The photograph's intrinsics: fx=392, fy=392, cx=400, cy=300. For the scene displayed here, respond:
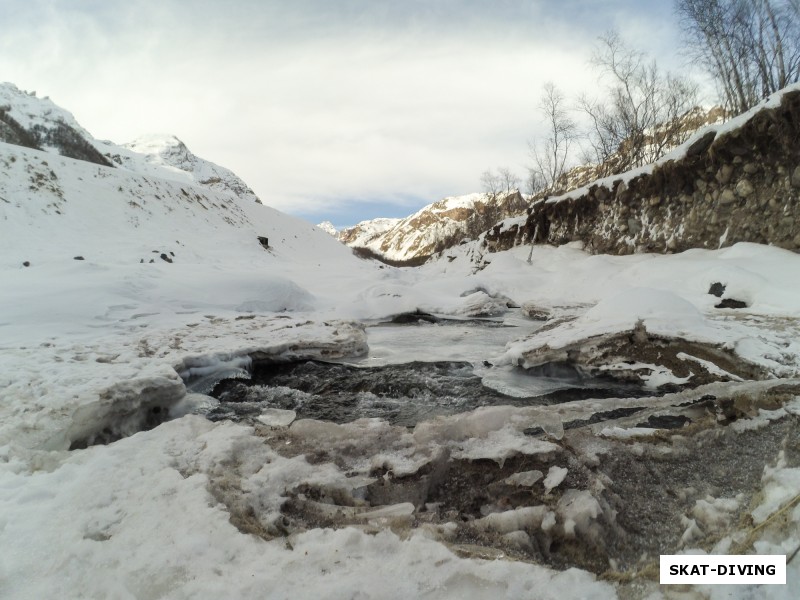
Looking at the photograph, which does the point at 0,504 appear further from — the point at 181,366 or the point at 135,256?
the point at 135,256

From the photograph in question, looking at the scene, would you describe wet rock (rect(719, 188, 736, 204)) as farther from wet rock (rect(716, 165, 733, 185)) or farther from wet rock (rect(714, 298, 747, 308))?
wet rock (rect(714, 298, 747, 308))

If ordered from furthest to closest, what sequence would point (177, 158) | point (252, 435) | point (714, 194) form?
1. point (177, 158)
2. point (714, 194)
3. point (252, 435)

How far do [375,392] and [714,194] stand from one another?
10.3 m

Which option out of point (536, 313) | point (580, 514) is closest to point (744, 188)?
point (536, 313)

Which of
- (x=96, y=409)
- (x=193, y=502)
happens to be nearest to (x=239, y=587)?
(x=193, y=502)

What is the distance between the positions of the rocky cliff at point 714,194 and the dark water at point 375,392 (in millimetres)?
7074

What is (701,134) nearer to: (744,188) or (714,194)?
(714,194)

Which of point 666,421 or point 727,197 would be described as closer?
point 666,421

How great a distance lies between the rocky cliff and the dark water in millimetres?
7074

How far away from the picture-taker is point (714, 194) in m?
9.71

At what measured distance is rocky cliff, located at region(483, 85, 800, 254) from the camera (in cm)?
791

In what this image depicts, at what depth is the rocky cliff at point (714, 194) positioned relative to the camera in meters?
7.91

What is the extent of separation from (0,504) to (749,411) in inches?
188

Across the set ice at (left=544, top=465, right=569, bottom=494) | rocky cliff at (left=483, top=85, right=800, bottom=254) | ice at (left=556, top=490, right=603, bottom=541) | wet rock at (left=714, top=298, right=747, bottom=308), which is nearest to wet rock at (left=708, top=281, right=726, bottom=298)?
wet rock at (left=714, top=298, right=747, bottom=308)
